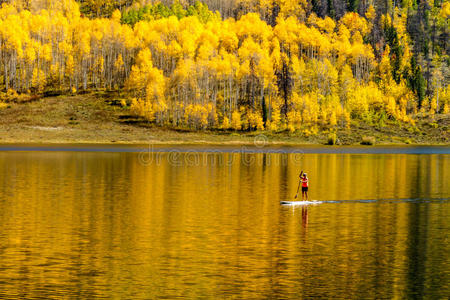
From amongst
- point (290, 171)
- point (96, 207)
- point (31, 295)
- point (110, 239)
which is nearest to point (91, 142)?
point (290, 171)

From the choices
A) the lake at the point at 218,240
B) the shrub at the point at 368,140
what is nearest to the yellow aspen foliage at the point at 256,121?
the shrub at the point at 368,140

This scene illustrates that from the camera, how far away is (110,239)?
36469 mm

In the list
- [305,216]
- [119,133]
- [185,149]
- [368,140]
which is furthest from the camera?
[119,133]

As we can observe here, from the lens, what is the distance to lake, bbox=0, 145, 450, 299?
26.6 meters

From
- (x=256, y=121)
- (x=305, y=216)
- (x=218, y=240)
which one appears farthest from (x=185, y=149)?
(x=218, y=240)

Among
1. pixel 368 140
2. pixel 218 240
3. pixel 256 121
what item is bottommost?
pixel 368 140

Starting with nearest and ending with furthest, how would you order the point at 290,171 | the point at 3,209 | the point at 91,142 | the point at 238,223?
the point at 238,223, the point at 3,209, the point at 290,171, the point at 91,142

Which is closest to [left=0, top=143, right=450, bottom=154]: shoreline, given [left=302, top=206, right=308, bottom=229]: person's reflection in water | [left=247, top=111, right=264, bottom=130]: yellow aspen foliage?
[left=247, top=111, right=264, bottom=130]: yellow aspen foliage

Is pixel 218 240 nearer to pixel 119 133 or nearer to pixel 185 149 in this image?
pixel 185 149

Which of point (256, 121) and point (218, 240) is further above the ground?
point (256, 121)

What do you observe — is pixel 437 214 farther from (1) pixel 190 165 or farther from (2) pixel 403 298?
(1) pixel 190 165

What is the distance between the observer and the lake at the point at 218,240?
2656 centimetres

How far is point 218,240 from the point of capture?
119 feet

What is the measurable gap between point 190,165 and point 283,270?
70.9 metres
